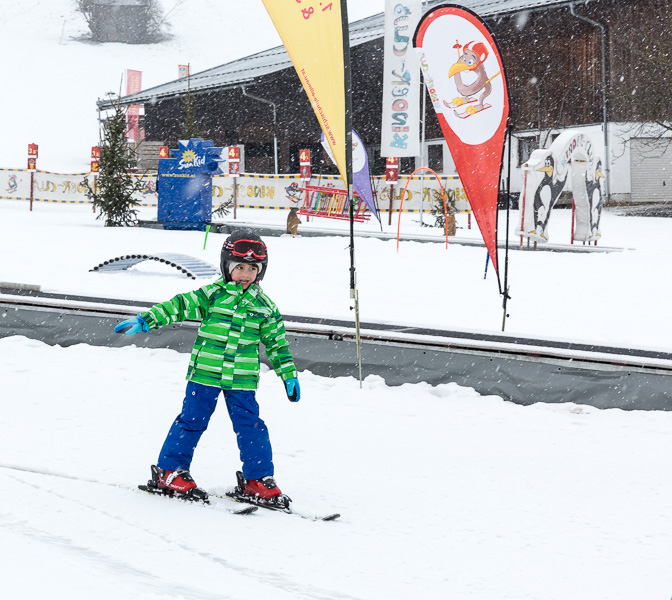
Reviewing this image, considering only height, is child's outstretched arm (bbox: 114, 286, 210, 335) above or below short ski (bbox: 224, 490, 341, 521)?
above

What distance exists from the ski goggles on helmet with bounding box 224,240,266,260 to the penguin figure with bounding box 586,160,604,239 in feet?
49.4

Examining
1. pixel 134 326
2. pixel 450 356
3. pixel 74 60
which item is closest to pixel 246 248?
pixel 134 326

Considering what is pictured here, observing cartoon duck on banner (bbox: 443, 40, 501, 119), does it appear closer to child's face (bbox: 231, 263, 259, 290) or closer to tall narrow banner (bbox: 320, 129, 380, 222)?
child's face (bbox: 231, 263, 259, 290)

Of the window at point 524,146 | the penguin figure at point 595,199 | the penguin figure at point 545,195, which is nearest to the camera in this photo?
the penguin figure at point 545,195

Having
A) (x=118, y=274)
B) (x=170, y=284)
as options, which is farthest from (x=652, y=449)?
(x=118, y=274)

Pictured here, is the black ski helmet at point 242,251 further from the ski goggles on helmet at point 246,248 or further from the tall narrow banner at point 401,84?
the tall narrow banner at point 401,84

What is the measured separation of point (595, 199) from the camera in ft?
61.9

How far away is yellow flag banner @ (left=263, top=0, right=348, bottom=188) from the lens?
674 cm

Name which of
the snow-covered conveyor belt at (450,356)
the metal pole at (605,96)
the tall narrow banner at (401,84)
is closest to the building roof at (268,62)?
the metal pole at (605,96)

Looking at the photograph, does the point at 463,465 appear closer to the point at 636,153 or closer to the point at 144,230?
the point at 144,230

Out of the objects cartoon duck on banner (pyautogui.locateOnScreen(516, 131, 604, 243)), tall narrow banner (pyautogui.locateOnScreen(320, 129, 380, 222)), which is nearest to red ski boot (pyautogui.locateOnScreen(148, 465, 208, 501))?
cartoon duck on banner (pyautogui.locateOnScreen(516, 131, 604, 243))

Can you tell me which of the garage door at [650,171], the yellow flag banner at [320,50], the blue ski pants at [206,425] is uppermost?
the garage door at [650,171]

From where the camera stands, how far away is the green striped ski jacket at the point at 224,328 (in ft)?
14.3

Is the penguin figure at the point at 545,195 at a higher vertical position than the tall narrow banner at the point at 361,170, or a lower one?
lower
